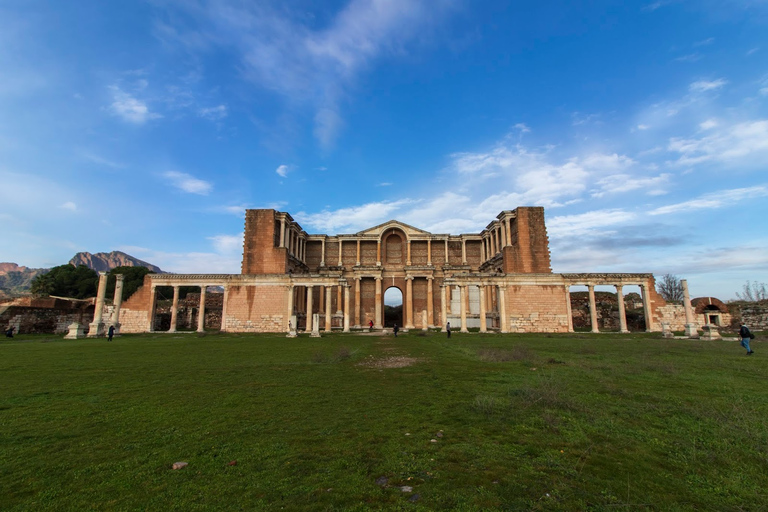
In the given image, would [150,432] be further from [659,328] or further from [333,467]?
[659,328]

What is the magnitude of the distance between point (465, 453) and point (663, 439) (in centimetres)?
267

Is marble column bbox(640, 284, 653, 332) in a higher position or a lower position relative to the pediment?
lower

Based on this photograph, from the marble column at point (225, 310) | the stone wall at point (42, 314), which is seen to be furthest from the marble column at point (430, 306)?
the stone wall at point (42, 314)

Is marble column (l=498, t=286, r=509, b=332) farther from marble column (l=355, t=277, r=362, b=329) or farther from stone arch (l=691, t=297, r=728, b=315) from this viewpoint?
stone arch (l=691, t=297, r=728, b=315)

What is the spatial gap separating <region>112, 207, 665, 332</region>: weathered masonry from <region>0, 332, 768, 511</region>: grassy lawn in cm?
2420

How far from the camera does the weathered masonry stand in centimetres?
3319

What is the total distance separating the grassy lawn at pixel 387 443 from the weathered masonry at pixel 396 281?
2420 centimetres

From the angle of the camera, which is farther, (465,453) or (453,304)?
(453,304)

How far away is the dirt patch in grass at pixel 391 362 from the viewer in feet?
38.2

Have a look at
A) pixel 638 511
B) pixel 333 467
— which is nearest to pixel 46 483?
pixel 333 467

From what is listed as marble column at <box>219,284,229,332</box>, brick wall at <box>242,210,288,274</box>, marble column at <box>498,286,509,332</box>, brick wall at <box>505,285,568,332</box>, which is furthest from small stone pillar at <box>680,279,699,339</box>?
marble column at <box>219,284,229,332</box>

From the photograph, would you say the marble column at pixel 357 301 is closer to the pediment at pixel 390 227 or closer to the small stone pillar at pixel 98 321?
the pediment at pixel 390 227

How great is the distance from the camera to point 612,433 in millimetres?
4980

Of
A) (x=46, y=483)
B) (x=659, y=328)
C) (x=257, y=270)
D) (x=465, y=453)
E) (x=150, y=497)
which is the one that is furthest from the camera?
(x=257, y=270)
